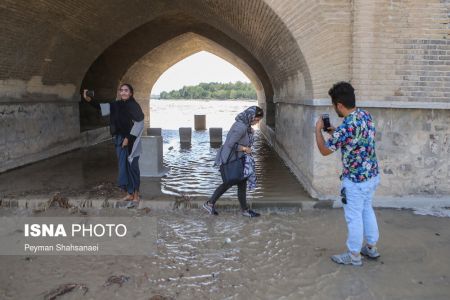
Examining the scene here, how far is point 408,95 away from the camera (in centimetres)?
569

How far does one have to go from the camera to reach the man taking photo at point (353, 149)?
3.70 m

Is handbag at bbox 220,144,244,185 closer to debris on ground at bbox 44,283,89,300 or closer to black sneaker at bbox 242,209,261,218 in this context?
black sneaker at bbox 242,209,261,218

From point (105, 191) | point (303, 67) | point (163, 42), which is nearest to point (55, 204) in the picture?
point (105, 191)

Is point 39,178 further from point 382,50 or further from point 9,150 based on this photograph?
point 382,50

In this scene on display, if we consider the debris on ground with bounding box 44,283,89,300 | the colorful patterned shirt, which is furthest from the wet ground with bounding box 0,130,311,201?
the debris on ground with bounding box 44,283,89,300

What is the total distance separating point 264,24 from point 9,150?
19.0 feet

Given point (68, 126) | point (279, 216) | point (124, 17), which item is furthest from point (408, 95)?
point (68, 126)

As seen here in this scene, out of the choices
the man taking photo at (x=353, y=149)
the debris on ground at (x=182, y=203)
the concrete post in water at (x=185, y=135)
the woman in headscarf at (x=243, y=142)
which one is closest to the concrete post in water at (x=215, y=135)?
the concrete post in water at (x=185, y=135)

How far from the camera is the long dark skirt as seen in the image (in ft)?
18.5

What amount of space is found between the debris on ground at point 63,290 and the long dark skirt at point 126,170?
2240 mm

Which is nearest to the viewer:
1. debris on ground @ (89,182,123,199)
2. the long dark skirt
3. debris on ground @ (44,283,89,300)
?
debris on ground @ (44,283,89,300)

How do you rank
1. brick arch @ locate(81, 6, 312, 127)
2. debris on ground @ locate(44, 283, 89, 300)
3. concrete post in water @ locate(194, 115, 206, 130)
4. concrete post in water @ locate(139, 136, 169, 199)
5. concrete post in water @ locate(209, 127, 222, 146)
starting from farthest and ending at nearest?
concrete post in water @ locate(194, 115, 206, 130) → concrete post in water @ locate(209, 127, 222, 146) → brick arch @ locate(81, 6, 312, 127) → concrete post in water @ locate(139, 136, 169, 199) → debris on ground @ locate(44, 283, 89, 300)

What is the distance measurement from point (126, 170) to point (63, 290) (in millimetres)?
2377

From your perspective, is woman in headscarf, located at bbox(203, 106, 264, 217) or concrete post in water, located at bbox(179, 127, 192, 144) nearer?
woman in headscarf, located at bbox(203, 106, 264, 217)
